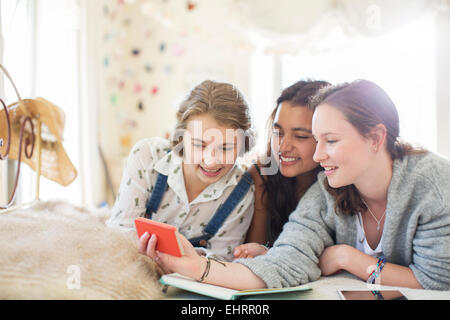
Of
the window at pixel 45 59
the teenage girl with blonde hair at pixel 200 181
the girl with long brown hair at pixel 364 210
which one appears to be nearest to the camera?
the girl with long brown hair at pixel 364 210

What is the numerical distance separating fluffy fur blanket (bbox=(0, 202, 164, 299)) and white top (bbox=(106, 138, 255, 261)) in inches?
10.4

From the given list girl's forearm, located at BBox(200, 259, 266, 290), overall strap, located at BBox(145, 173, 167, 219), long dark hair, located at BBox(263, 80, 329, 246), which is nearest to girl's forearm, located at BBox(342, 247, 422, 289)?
girl's forearm, located at BBox(200, 259, 266, 290)

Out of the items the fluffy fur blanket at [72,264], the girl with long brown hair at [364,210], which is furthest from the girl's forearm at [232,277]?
the fluffy fur blanket at [72,264]

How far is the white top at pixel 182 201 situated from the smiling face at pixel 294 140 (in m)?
0.19

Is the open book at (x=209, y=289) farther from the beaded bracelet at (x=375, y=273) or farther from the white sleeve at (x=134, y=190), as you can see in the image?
the white sleeve at (x=134, y=190)

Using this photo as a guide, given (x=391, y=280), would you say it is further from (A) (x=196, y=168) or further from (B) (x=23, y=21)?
(B) (x=23, y=21)

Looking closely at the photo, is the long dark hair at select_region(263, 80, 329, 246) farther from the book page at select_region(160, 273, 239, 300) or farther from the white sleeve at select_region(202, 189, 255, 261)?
the book page at select_region(160, 273, 239, 300)

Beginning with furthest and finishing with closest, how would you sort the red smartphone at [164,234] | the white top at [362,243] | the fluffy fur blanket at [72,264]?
1. the white top at [362,243]
2. the red smartphone at [164,234]
3. the fluffy fur blanket at [72,264]

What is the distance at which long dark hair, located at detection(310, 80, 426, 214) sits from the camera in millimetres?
1132

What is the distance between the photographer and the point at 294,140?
1458 millimetres

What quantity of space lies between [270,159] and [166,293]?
0.79m

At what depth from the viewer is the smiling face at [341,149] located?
113 centimetres

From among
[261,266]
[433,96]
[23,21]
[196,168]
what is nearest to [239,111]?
[196,168]

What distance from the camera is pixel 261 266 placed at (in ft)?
3.54
